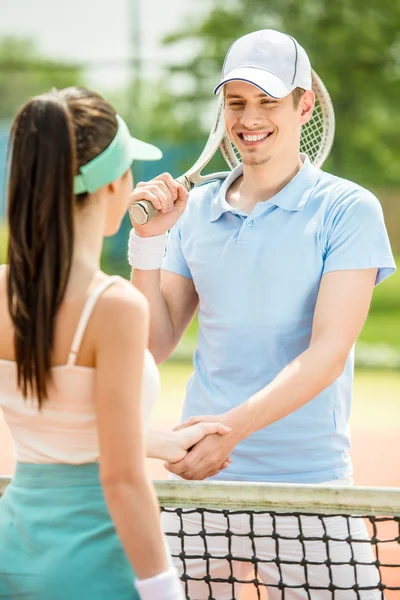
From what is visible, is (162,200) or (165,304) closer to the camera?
(162,200)

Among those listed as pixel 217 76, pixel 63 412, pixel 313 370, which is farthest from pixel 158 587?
pixel 217 76

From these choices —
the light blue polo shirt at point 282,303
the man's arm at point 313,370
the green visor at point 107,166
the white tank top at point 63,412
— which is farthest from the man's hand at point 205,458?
the green visor at point 107,166

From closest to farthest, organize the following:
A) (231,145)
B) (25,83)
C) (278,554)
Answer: (278,554), (231,145), (25,83)

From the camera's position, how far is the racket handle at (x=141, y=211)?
2.45 meters

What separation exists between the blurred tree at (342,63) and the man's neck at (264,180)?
978 cm

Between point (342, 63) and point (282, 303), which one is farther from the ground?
point (282, 303)

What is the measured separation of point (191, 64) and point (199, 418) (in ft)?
37.3

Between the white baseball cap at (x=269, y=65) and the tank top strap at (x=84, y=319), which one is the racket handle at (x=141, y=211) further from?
the tank top strap at (x=84, y=319)

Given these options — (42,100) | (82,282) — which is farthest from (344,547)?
(42,100)

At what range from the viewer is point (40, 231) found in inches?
61.3

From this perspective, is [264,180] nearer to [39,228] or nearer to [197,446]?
[197,446]

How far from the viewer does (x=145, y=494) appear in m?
1.51

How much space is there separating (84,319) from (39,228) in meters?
0.16

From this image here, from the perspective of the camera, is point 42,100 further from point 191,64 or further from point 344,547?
point 191,64
